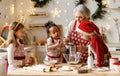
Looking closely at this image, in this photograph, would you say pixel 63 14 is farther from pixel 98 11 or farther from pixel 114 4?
pixel 114 4

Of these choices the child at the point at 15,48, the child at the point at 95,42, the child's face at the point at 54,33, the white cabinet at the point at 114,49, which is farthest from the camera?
the white cabinet at the point at 114,49

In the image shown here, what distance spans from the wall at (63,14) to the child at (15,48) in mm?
2463

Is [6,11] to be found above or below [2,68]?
above

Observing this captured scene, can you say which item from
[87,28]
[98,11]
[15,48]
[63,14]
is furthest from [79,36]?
[63,14]

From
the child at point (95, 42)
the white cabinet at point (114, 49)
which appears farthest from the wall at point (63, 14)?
the child at point (95, 42)

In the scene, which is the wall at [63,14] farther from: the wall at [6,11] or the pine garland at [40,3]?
the wall at [6,11]

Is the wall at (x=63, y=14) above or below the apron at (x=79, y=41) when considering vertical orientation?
above

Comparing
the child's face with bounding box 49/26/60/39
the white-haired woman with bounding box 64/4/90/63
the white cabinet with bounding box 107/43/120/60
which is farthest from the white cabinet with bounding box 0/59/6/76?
the white cabinet with bounding box 107/43/120/60

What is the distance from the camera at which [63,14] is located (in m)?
5.42

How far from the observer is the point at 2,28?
15.8 feet

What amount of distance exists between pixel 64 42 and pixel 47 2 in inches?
106

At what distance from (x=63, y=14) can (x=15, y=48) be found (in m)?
2.63

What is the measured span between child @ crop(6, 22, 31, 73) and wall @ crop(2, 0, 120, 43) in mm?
2463

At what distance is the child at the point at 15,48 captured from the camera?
2840 millimetres
